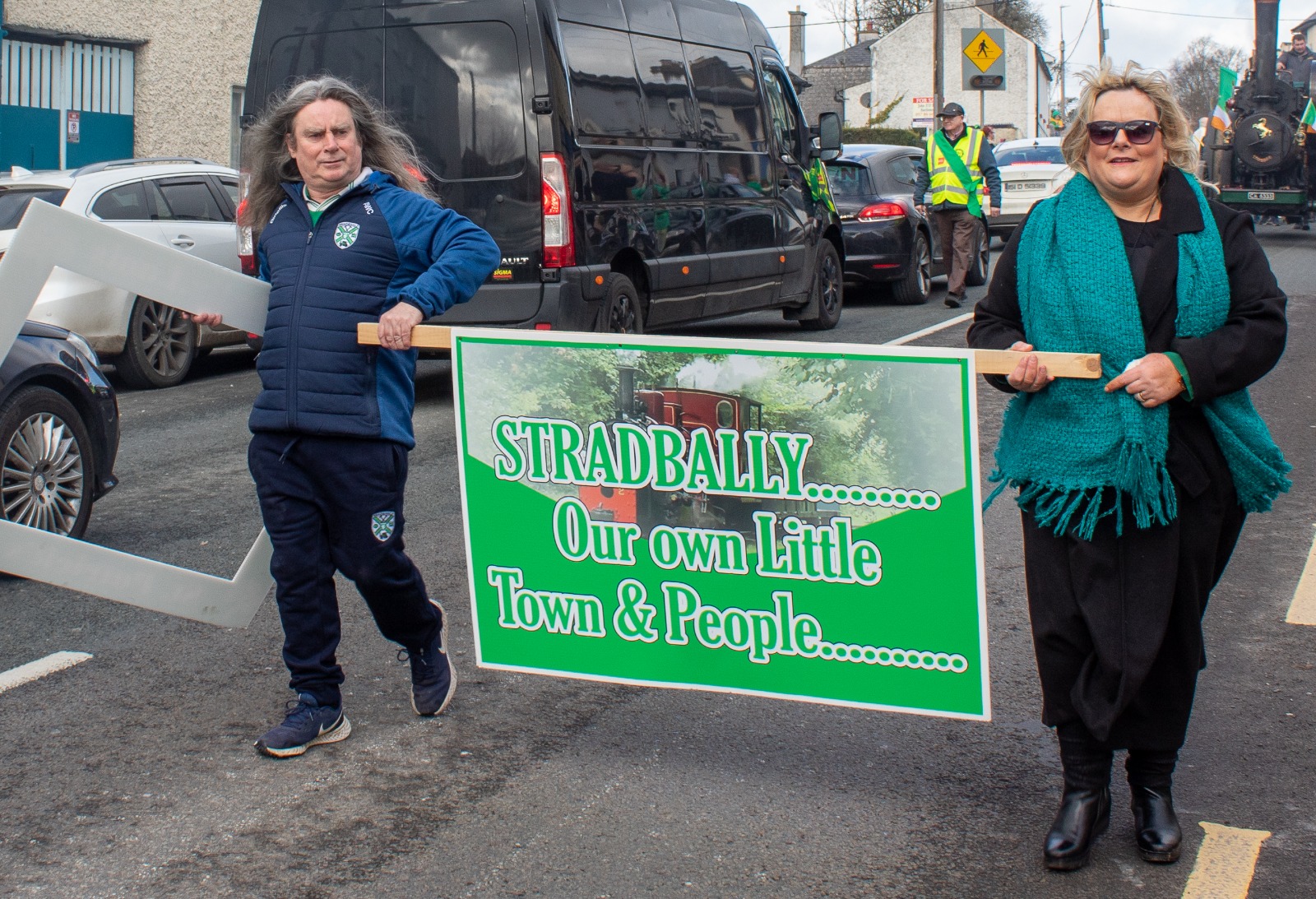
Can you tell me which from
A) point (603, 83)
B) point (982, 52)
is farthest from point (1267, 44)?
point (603, 83)

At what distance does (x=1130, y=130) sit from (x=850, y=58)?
82662 mm

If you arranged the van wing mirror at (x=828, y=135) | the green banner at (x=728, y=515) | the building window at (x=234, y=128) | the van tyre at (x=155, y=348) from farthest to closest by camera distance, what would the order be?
the building window at (x=234, y=128) < the van wing mirror at (x=828, y=135) < the van tyre at (x=155, y=348) < the green banner at (x=728, y=515)

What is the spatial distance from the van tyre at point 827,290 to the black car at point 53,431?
7.94 meters

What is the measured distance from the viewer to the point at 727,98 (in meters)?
11.2

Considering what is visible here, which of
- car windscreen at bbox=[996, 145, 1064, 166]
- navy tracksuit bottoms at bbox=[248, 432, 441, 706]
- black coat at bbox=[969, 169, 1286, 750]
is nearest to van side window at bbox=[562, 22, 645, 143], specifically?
navy tracksuit bottoms at bbox=[248, 432, 441, 706]

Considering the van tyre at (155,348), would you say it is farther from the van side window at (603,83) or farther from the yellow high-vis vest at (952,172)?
the yellow high-vis vest at (952,172)

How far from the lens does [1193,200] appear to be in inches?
127

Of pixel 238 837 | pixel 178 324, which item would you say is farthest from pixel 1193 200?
pixel 178 324

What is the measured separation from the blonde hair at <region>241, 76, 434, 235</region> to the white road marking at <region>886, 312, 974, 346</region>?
26.2ft

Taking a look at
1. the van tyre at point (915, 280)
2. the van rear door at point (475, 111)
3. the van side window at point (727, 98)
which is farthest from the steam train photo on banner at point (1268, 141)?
the van rear door at point (475, 111)

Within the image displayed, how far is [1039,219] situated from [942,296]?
45.3 ft

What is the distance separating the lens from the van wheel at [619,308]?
9352 millimetres

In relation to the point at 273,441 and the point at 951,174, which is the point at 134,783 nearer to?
the point at 273,441

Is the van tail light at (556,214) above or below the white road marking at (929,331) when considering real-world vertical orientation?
above
